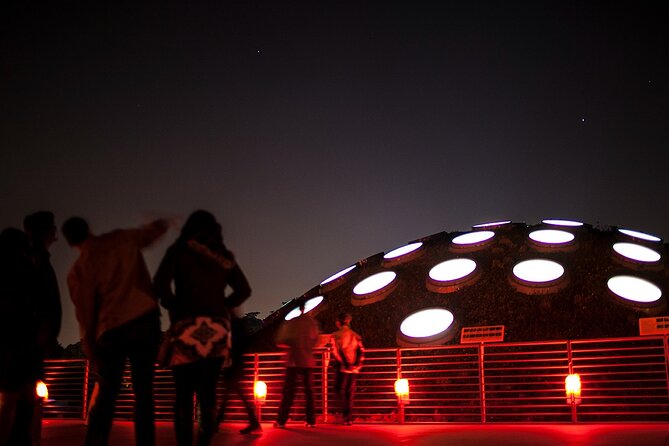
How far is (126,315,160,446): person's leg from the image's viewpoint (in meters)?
4.35

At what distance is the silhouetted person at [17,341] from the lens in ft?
15.0

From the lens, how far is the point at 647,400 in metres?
11.8

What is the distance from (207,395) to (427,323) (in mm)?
10039

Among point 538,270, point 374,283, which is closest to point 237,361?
point 374,283

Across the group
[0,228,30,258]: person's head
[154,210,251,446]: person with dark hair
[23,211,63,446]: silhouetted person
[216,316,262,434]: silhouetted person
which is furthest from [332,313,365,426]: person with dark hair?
[0,228,30,258]: person's head

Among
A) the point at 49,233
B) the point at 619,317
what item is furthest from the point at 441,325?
the point at 49,233

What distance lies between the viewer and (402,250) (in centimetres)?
1781

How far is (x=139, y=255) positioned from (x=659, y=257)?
43.8 feet

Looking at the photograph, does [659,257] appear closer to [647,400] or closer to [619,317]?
[619,317]

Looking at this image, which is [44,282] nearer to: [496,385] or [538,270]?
[496,385]

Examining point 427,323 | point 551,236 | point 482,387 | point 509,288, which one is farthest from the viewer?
point 551,236

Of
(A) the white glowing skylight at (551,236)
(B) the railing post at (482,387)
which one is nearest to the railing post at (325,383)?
(B) the railing post at (482,387)

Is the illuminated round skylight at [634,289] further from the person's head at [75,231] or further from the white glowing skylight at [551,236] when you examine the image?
the person's head at [75,231]

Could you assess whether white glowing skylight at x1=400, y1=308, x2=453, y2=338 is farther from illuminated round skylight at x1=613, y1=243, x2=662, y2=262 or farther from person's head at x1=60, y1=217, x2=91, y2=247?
person's head at x1=60, y1=217, x2=91, y2=247
